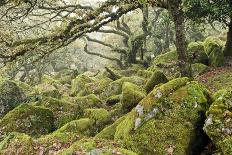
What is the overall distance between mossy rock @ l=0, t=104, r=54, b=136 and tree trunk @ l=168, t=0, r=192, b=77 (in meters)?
7.12

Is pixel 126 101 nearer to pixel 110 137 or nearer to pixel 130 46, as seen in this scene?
pixel 110 137

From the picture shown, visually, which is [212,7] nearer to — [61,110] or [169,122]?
[61,110]

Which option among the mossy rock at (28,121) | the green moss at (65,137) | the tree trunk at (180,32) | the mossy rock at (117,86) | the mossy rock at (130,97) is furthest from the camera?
the mossy rock at (117,86)

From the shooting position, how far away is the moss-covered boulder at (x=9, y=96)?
923 inches

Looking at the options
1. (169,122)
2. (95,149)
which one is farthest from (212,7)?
(95,149)

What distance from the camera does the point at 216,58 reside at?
27.2 m

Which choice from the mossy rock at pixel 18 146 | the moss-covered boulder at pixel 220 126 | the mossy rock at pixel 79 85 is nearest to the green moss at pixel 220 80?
the moss-covered boulder at pixel 220 126

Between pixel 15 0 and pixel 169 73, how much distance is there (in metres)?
13.5

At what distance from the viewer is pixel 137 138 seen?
492 inches

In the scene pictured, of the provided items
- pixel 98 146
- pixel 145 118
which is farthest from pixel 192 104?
pixel 98 146

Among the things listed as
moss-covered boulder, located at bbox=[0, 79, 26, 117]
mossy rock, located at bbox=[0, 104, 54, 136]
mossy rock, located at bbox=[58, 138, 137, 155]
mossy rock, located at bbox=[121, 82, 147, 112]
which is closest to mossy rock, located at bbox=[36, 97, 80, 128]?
mossy rock, located at bbox=[0, 104, 54, 136]

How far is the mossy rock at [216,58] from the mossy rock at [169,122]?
13.8 meters

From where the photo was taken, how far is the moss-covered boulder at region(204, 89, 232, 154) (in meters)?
10.8

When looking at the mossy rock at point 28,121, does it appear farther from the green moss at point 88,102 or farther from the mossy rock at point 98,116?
the green moss at point 88,102
